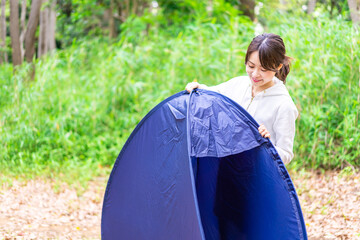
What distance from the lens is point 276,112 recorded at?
2273 mm

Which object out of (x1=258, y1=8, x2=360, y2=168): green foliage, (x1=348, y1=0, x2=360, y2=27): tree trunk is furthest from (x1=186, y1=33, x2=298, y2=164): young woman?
(x1=348, y1=0, x2=360, y2=27): tree trunk

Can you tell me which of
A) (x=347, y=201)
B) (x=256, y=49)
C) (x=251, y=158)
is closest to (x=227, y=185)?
(x=251, y=158)

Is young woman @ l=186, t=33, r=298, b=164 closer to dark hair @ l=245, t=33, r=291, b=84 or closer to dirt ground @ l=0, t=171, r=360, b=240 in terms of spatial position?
dark hair @ l=245, t=33, r=291, b=84

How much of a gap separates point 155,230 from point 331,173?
3.13 metres

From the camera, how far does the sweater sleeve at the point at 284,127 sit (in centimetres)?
223

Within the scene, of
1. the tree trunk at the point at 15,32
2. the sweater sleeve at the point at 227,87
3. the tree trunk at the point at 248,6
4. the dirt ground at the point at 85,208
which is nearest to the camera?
the sweater sleeve at the point at 227,87

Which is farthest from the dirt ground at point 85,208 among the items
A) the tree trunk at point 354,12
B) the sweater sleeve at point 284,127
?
the tree trunk at point 354,12

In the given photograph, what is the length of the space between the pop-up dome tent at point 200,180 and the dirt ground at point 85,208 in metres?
1.03

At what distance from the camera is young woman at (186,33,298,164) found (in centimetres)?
223

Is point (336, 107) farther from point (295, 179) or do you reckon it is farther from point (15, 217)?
point (15, 217)

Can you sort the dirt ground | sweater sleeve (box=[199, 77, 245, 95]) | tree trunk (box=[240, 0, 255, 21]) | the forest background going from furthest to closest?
tree trunk (box=[240, 0, 255, 21])
the forest background
the dirt ground
sweater sleeve (box=[199, 77, 245, 95])

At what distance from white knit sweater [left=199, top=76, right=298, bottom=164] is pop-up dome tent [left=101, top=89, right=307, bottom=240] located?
85mm

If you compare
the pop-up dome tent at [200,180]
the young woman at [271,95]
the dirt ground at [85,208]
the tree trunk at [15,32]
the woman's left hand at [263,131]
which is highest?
the tree trunk at [15,32]

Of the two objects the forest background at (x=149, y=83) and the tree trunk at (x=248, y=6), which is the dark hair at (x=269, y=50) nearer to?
the forest background at (x=149, y=83)
